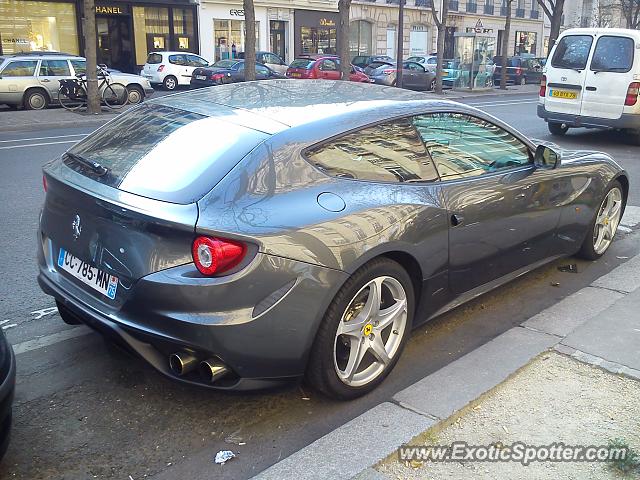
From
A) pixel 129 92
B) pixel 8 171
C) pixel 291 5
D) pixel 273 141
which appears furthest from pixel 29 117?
pixel 291 5

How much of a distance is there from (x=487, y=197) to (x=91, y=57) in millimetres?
15398

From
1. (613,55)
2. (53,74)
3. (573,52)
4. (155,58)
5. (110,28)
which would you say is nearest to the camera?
(613,55)

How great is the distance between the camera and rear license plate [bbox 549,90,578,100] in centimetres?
1229

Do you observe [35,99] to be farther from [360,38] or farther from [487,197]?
[360,38]

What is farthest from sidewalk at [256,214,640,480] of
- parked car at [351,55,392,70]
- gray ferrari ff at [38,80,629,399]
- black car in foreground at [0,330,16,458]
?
parked car at [351,55,392,70]

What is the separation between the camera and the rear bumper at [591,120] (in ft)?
38.4

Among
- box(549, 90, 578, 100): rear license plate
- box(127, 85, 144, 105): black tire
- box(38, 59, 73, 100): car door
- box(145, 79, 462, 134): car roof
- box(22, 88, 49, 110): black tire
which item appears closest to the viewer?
box(145, 79, 462, 134): car roof

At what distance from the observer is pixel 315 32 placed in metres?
39.9

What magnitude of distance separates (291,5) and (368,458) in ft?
126

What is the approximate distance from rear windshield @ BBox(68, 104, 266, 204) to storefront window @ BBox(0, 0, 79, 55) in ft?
97.4

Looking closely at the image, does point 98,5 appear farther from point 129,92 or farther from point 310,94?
point 310,94

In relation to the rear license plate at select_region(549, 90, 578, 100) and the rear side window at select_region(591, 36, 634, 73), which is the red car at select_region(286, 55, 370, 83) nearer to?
the rear license plate at select_region(549, 90, 578, 100)

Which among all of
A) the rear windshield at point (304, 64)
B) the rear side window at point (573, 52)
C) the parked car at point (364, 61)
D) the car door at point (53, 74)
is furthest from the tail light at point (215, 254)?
the parked car at point (364, 61)

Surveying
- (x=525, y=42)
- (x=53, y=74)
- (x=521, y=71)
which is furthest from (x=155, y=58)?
(x=525, y=42)
